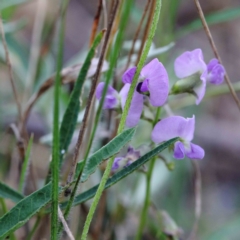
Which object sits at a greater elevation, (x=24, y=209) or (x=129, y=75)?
(x=129, y=75)

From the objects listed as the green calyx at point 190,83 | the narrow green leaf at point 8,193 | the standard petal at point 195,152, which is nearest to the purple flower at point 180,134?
the standard petal at point 195,152

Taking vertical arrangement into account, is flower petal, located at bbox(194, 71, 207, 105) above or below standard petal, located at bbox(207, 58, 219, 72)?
below

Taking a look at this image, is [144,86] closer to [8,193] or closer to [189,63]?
[189,63]

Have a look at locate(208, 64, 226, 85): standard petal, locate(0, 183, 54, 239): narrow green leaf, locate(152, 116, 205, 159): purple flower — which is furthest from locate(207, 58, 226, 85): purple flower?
locate(0, 183, 54, 239): narrow green leaf

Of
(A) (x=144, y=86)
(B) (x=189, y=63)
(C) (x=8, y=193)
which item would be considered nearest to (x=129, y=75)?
(A) (x=144, y=86)

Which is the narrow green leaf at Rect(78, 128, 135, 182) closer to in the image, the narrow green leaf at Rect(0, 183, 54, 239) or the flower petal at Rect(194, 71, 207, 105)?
the narrow green leaf at Rect(0, 183, 54, 239)

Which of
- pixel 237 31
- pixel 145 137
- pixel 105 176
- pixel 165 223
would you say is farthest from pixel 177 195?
pixel 237 31
